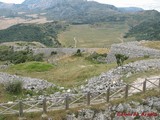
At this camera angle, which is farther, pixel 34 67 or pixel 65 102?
pixel 34 67

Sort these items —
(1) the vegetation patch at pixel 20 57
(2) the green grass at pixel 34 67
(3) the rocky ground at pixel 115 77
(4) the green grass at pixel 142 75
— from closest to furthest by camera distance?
1. (3) the rocky ground at pixel 115 77
2. (4) the green grass at pixel 142 75
3. (2) the green grass at pixel 34 67
4. (1) the vegetation patch at pixel 20 57

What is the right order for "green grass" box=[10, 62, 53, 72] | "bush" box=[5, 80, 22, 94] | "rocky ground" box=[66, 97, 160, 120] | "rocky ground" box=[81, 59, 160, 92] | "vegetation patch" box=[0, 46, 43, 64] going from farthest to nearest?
1. "vegetation patch" box=[0, 46, 43, 64]
2. "green grass" box=[10, 62, 53, 72]
3. "rocky ground" box=[81, 59, 160, 92]
4. "bush" box=[5, 80, 22, 94]
5. "rocky ground" box=[66, 97, 160, 120]

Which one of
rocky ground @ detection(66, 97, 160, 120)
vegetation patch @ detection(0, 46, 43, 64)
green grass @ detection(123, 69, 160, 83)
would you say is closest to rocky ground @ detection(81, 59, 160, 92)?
green grass @ detection(123, 69, 160, 83)

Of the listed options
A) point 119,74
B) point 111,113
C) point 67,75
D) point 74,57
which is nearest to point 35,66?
point 67,75

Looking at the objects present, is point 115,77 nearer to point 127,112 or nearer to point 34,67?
point 127,112

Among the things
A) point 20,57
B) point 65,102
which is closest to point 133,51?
point 65,102

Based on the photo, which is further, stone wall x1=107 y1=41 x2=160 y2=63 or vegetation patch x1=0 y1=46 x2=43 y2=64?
vegetation patch x1=0 y1=46 x2=43 y2=64

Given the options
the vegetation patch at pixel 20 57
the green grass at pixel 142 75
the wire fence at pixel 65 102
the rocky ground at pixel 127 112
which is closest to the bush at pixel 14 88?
the wire fence at pixel 65 102

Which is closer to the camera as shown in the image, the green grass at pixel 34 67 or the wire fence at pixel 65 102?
the wire fence at pixel 65 102

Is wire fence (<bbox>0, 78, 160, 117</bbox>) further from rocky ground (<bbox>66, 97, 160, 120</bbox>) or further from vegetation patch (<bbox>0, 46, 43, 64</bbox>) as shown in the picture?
vegetation patch (<bbox>0, 46, 43, 64</bbox>)

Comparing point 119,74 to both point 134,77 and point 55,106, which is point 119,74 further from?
point 55,106

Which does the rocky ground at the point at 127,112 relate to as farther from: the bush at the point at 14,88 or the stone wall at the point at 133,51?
the stone wall at the point at 133,51

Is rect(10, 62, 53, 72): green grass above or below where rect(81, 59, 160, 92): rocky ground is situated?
below

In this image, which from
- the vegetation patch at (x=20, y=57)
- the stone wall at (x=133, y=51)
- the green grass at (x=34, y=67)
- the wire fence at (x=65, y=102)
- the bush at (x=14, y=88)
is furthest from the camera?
the vegetation patch at (x=20, y=57)
